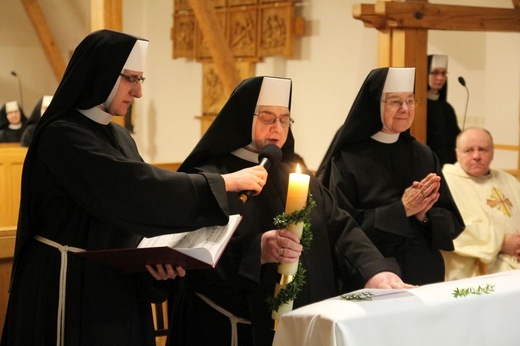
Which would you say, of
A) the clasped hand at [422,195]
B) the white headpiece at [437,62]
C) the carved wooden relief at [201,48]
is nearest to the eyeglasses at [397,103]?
the clasped hand at [422,195]

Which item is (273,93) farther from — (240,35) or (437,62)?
(240,35)

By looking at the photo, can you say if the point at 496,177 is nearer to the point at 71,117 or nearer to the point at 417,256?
the point at 417,256

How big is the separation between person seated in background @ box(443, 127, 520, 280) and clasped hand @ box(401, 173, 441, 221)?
5.26ft

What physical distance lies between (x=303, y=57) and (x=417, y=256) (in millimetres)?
7572

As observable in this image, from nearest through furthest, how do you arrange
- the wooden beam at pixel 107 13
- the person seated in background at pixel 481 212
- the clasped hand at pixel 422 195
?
the clasped hand at pixel 422 195
the person seated in background at pixel 481 212
the wooden beam at pixel 107 13

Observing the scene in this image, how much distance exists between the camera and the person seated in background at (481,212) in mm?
5664

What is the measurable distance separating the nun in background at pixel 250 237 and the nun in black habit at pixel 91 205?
403mm

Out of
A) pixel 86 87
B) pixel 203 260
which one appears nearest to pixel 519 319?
pixel 203 260

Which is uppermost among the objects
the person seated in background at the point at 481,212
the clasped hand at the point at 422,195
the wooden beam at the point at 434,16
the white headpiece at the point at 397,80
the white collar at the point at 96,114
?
the wooden beam at the point at 434,16

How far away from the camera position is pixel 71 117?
309 centimetres

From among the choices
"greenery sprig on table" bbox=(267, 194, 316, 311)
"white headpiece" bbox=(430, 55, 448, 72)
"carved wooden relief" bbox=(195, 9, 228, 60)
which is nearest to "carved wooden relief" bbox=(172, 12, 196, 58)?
"carved wooden relief" bbox=(195, 9, 228, 60)

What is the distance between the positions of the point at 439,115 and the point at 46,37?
9.84 meters

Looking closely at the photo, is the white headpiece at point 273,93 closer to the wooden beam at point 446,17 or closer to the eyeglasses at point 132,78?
the eyeglasses at point 132,78

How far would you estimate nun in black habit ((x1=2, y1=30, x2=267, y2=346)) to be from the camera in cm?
299
